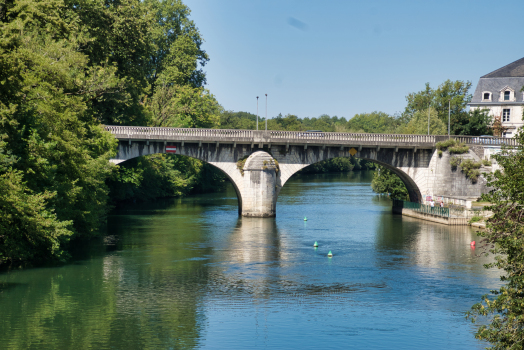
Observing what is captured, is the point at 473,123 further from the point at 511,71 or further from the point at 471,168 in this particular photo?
the point at 471,168

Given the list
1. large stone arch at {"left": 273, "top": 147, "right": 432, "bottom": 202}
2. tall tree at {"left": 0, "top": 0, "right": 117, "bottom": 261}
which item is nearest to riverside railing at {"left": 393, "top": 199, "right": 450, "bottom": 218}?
large stone arch at {"left": 273, "top": 147, "right": 432, "bottom": 202}

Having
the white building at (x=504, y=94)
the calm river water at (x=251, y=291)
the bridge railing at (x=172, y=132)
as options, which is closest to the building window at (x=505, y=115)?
the white building at (x=504, y=94)

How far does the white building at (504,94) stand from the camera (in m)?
81.8

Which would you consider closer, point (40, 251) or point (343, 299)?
point (343, 299)

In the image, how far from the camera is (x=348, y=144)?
5653 cm

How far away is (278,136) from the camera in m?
55.5

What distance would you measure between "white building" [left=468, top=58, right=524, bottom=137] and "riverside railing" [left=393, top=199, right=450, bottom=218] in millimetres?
27405

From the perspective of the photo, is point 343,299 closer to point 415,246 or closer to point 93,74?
point 415,246

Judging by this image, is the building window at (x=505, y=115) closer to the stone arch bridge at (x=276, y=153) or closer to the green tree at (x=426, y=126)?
the green tree at (x=426, y=126)

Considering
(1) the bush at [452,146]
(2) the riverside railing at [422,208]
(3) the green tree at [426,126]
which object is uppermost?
(3) the green tree at [426,126]

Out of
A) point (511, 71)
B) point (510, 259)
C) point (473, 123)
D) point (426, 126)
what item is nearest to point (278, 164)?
point (426, 126)

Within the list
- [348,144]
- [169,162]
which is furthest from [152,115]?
[348,144]

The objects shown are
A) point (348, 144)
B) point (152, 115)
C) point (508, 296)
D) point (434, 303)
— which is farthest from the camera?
point (152, 115)

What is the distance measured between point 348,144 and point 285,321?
115 feet
